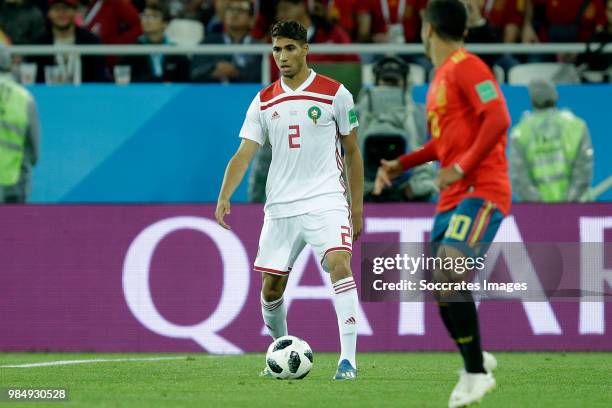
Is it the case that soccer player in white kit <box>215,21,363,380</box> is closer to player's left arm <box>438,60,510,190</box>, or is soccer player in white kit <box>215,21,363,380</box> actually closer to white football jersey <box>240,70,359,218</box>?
white football jersey <box>240,70,359,218</box>

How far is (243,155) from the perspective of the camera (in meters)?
10.0

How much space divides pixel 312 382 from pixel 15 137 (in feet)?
20.2

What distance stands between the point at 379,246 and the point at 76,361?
312cm

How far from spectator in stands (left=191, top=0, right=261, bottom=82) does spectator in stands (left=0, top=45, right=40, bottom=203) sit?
2.21 metres

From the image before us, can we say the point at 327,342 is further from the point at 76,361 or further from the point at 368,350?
the point at 76,361

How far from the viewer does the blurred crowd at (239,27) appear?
1600cm

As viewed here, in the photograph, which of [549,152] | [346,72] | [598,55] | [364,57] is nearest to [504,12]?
[598,55]

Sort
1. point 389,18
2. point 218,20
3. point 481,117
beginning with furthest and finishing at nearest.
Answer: point 218,20
point 389,18
point 481,117

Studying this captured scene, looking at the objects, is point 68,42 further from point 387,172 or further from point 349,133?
point 387,172

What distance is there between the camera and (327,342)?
43.7ft

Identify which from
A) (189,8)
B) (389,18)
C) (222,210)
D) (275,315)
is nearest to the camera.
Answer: (222,210)

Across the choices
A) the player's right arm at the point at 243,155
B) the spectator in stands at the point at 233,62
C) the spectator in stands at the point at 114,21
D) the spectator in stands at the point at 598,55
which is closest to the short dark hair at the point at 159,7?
the spectator in stands at the point at 114,21

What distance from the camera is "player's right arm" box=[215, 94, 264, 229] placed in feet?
32.3

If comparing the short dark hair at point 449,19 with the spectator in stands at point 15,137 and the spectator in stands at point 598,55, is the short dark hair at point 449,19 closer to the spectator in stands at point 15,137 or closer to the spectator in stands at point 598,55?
the spectator in stands at point 15,137
